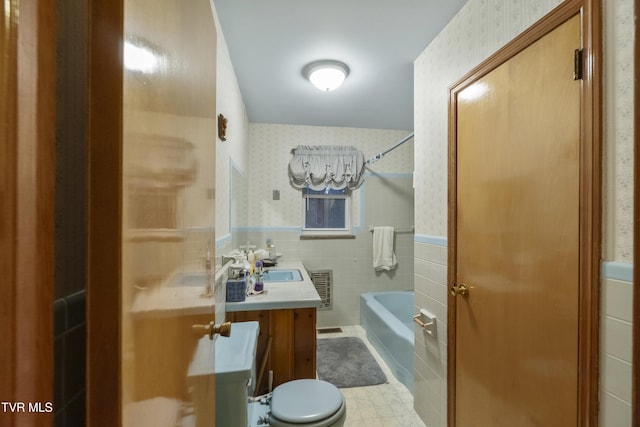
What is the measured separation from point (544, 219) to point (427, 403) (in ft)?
4.42

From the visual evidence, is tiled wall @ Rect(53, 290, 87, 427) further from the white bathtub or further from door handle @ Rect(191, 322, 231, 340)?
the white bathtub

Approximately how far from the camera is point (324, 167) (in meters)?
3.17

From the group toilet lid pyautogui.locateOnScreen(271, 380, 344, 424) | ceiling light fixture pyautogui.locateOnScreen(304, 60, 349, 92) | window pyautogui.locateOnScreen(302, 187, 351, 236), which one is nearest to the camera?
toilet lid pyautogui.locateOnScreen(271, 380, 344, 424)

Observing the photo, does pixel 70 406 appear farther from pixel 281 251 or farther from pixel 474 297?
pixel 281 251

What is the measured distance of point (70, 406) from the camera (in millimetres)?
387

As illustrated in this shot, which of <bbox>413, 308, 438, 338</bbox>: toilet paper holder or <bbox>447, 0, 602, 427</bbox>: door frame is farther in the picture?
<bbox>413, 308, 438, 338</bbox>: toilet paper holder

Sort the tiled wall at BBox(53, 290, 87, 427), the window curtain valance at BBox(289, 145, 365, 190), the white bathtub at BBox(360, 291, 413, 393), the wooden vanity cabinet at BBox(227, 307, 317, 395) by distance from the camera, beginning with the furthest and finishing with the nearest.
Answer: the window curtain valance at BBox(289, 145, 365, 190)
the white bathtub at BBox(360, 291, 413, 393)
the wooden vanity cabinet at BBox(227, 307, 317, 395)
the tiled wall at BBox(53, 290, 87, 427)

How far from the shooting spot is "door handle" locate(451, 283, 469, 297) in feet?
4.44

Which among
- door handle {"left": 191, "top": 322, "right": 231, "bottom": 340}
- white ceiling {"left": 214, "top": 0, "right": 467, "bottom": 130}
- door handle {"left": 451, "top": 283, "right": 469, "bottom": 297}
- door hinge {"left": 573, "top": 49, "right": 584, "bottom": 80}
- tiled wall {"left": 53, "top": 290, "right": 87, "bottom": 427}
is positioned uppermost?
white ceiling {"left": 214, "top": 0, "right": 467, "bottom": 130}

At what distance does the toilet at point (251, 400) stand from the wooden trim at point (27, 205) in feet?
2.66

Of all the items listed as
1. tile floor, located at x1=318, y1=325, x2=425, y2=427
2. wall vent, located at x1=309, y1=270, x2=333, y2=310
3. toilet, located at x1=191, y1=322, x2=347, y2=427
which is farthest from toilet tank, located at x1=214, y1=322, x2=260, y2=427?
wall vent, located at x1=309, y1=270, x2=333, y2=310

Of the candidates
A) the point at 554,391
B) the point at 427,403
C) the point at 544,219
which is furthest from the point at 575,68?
the point at 427,403

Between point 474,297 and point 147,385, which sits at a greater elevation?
point 147,385

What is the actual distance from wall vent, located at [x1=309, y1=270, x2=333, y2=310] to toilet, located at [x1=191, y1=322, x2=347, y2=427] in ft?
5.74
